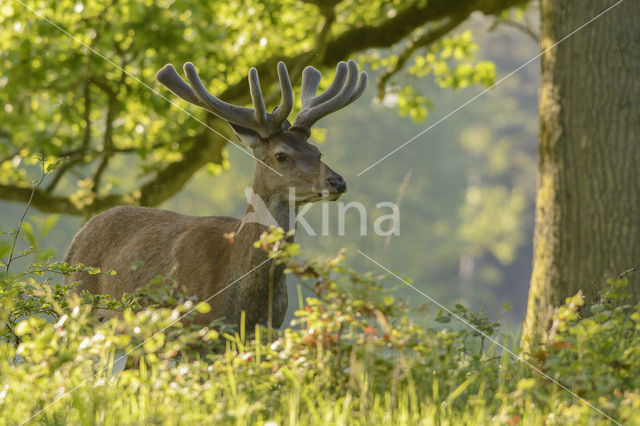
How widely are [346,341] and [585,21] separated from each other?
132 inches

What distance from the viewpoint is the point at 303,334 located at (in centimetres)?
405

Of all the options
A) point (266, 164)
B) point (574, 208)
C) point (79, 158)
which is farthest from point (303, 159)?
point (79, 158)

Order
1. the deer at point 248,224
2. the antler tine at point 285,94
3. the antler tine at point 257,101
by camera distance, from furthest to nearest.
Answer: the antler tine at point 285,94 → the antler tine at point 257,101 → the deer at point 248,224

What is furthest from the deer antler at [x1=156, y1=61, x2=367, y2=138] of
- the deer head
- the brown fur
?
the brown fur

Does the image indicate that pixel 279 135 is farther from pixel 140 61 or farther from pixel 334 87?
pixel 140 61

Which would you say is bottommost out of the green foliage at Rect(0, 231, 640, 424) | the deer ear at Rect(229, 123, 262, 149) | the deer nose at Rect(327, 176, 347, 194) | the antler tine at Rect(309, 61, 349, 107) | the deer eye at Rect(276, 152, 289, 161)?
the green foliage at Rect(0, 231, 640, 424)

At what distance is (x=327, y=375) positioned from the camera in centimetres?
386

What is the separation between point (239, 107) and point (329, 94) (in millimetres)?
1000

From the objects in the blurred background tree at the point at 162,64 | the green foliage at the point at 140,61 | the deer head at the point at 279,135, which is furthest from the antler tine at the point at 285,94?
the green foliage at the point at 140,61

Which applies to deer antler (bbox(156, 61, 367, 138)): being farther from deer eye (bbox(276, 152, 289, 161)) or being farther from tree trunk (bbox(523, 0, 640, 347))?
tree trunk (bbox(523, 0, 640, 347))

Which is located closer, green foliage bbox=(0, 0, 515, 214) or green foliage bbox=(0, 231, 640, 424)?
green foliage bbox=(0, 231, 640, 424)

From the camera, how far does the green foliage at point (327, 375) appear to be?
3621 millimetres

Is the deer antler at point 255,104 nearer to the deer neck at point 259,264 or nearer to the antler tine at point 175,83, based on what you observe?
the antler tine at point 175,83

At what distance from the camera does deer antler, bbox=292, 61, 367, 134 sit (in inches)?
252
